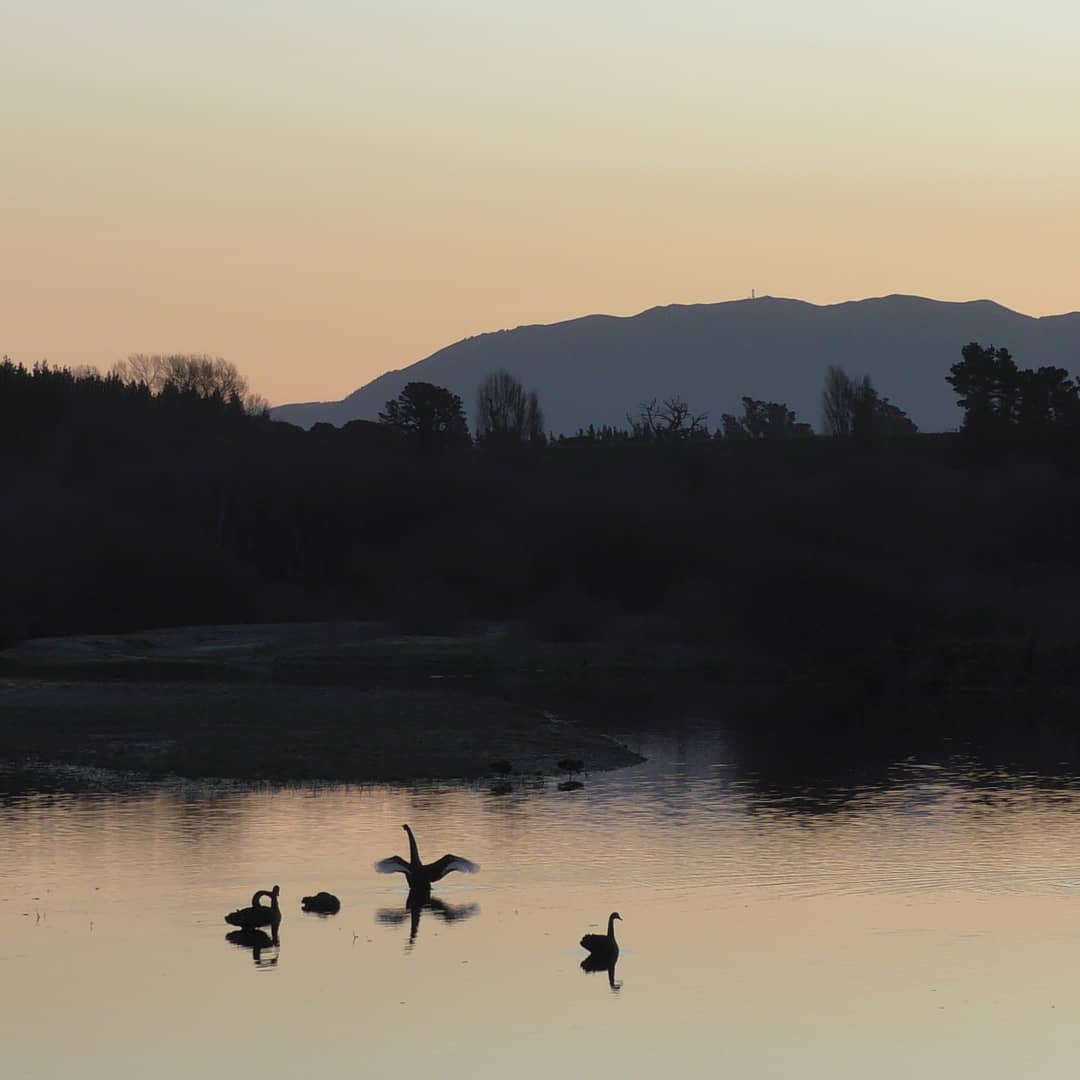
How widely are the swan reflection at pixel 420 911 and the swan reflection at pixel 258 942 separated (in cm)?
182

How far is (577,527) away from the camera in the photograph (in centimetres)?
8219

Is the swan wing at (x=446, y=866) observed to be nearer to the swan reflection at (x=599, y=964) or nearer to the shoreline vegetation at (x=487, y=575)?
the swan reflection at (x=599, y=964)

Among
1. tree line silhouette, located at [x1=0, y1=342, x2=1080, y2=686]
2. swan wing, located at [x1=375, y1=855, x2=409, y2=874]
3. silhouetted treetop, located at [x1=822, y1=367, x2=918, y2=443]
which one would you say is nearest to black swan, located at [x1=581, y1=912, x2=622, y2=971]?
swan wing, located at [x1=375, y1=855, x2=409, y2=874]

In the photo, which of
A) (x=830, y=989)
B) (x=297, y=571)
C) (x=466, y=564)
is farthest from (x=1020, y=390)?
(x=830, y=989)

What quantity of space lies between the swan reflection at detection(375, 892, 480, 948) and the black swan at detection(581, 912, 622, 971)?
274 cm

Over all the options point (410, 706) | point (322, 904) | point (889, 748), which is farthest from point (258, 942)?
point (410, 706)

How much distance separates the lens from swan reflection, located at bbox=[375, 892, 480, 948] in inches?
930

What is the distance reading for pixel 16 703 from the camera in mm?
44875

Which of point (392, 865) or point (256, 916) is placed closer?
point (256, 916)

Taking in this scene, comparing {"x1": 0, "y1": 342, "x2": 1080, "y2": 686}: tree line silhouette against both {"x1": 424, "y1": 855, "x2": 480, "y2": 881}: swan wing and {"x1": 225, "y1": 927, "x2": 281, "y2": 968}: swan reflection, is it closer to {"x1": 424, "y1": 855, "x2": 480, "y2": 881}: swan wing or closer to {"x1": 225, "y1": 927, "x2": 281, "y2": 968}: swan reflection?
{"x1": 424, "y1": 855, "x2": 480, "y2": 881}: swan wing

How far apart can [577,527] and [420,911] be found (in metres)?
58.4

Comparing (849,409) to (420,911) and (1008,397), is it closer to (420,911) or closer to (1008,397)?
(1008,397)

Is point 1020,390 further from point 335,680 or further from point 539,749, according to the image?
point 539,749

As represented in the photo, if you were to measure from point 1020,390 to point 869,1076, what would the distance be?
75023 millimetres
